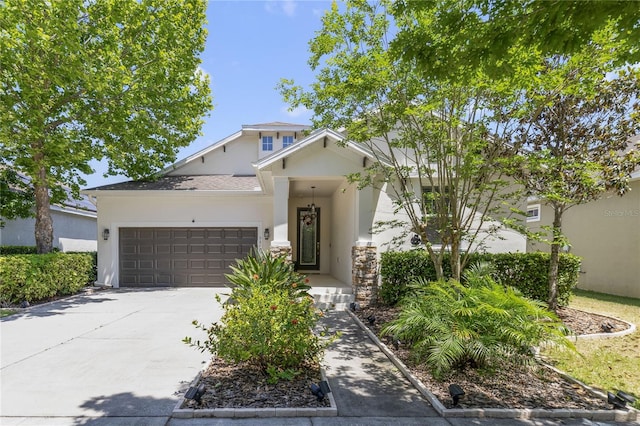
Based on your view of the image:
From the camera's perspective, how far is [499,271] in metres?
8.72

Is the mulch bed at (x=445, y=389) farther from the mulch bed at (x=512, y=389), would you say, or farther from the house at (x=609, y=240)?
the house at (x=609, y=240)

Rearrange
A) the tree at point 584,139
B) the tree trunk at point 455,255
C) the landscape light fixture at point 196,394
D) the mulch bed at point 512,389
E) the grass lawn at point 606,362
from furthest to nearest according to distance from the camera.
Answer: the tree at point 584,139 < the tree trunk at point 455,255 < the grass lawn at point 606,362 < the mulch bed at point 512,389 < the landscape light fixture at point 196,394

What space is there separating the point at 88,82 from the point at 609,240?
1814 centimetres

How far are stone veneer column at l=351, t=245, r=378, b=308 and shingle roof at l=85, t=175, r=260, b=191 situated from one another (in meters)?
5.00

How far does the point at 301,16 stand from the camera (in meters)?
7.14

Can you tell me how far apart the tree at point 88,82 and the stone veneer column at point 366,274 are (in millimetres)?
8090

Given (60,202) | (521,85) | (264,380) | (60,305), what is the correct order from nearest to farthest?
Result: (264,380) → (521,85) → (60,305) → (60,202)

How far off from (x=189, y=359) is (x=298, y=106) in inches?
206

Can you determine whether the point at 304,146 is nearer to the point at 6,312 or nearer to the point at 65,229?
the point at 6,312

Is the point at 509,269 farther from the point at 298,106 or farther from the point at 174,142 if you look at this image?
the point at 174,142

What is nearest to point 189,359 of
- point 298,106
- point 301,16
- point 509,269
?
A: point 298,106

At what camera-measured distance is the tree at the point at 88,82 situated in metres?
8.67

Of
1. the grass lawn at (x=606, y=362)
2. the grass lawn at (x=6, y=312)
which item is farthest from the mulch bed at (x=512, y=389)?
the grass lawn at (x=6, y=312)

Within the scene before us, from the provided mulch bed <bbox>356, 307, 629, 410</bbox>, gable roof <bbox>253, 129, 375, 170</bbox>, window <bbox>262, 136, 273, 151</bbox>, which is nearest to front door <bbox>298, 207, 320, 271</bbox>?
window <bbox>262, 136, 273, 151</bbox>
